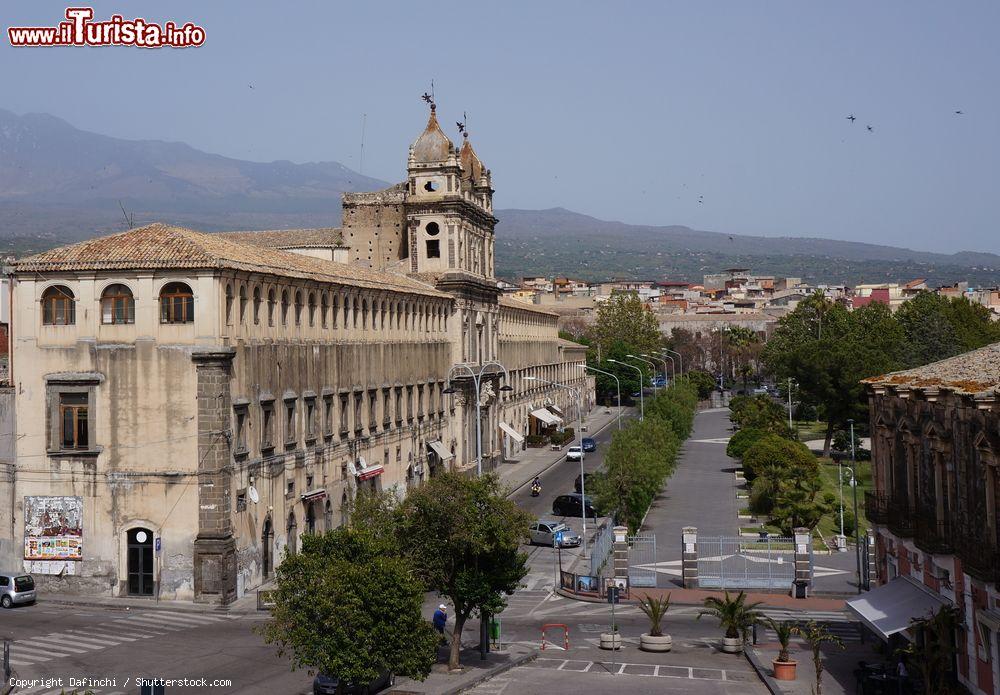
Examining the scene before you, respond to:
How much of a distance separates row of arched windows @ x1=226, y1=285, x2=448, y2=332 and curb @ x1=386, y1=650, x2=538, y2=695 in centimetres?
1723

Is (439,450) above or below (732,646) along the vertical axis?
above

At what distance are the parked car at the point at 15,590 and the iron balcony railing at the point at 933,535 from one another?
1146 inches

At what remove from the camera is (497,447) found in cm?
9150

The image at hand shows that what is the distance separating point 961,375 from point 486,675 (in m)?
14.7

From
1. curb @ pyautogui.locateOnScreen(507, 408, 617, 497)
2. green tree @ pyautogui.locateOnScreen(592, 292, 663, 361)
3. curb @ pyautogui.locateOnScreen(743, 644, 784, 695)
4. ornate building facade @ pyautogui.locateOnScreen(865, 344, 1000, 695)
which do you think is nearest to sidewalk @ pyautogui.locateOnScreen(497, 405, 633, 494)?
curb @ pyautogui.locateOnScreen(507, 408, 617, 497)

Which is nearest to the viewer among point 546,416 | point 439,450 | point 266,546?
point 266,546

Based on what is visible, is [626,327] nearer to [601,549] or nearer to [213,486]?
[601,549]

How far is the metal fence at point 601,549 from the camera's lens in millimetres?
48906

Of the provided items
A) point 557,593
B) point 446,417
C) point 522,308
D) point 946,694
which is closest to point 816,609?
point 557,593

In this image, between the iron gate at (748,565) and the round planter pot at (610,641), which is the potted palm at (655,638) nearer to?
the round planter pot at (610,641)

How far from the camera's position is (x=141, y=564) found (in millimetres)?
43938

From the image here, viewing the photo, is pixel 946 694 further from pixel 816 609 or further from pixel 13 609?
pixel 13 609

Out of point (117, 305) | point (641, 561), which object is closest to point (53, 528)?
point (117, 305)

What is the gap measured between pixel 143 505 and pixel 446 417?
35.2 metres
